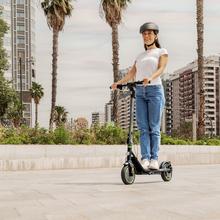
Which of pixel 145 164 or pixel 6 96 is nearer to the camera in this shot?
pixel 145 164

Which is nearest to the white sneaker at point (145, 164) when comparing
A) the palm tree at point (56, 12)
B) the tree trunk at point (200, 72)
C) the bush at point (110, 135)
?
the bush at point (110, 135)

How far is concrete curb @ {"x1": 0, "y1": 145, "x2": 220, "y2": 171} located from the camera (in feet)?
42.2

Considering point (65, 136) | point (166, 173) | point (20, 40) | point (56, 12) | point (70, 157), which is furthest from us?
point (20, 40)

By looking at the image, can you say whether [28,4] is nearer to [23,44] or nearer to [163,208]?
[23,44]

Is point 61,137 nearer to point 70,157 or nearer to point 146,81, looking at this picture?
point 70,157

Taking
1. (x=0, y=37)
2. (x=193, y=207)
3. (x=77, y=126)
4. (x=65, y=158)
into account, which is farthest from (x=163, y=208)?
(x=0, y=37)

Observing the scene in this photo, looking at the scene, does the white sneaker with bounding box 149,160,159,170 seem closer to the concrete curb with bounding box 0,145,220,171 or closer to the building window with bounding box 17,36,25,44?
the concrete curb with bounding box 0,145,220,171

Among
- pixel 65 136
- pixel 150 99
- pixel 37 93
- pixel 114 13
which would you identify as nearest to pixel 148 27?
pixel 150 99

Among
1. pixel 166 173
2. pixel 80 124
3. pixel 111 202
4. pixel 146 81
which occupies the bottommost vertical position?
pixel 111 202

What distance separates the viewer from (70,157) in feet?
44.1

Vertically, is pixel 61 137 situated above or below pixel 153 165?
above

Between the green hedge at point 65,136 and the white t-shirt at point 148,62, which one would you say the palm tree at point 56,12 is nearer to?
the green hedge at point 65,136

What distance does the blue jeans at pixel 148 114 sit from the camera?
7.87 meters

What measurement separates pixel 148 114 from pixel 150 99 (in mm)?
226
